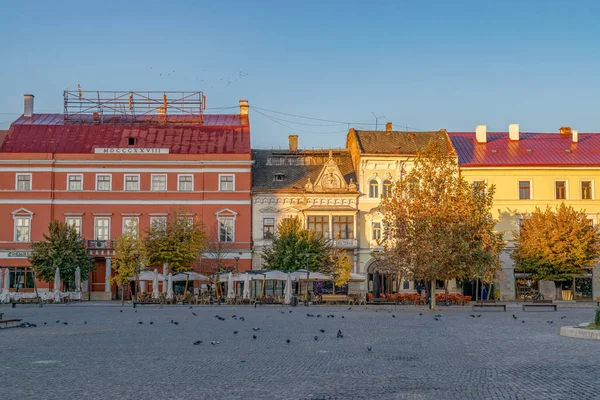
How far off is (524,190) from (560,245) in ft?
23.2

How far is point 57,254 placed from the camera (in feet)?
178

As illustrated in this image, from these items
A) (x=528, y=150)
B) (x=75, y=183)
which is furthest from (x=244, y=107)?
(x=528, y=150)

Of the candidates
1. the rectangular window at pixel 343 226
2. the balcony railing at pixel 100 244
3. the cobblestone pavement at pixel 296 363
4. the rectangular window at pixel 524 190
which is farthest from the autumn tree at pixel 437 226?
the balcony railing at pixel 100 244

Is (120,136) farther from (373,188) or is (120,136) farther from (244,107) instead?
Answer: (373,188)

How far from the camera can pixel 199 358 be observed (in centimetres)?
1777

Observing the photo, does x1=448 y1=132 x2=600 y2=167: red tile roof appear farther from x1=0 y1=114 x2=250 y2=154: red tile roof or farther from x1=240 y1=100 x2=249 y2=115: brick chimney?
x1=0 y1=114 x2=250 y2=154: red tile roof

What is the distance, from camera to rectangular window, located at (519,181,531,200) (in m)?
61.6

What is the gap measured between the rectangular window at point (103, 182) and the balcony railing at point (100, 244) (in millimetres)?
3940

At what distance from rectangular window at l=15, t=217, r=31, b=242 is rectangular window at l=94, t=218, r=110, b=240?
15.2 feet

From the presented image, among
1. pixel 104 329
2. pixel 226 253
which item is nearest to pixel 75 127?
pixel 226 253

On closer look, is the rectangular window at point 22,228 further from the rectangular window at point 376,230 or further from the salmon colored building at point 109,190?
the rectangular window at point 376,230

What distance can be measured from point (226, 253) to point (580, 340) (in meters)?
38.7

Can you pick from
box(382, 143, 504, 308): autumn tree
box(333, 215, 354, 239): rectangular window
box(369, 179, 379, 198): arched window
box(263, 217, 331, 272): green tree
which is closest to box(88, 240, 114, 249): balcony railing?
box(263, 217, 331, 272): green tree

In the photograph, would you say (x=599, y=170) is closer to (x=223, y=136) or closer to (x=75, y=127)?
(x=223, y=136)
